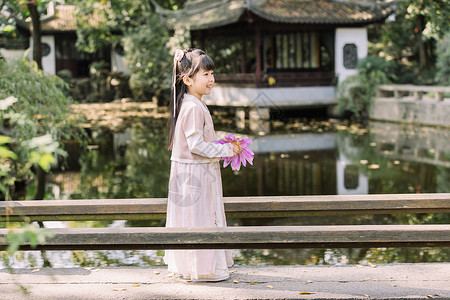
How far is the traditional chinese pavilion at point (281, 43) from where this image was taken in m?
20.6

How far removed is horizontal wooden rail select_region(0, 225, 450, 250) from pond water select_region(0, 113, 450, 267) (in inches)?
87.8

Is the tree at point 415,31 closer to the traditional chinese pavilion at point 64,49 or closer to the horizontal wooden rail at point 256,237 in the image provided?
the traditional chinese pavilion at point 64,49

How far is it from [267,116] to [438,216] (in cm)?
1247

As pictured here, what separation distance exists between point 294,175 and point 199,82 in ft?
21.8

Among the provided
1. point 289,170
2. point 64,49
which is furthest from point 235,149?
point 64,49

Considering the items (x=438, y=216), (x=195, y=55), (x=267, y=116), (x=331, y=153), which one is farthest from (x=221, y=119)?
(x=195, y=55)

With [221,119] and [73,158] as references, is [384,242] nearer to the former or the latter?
[73,158]

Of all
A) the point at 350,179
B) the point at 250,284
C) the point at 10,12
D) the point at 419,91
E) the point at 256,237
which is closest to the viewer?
the point at 256,237

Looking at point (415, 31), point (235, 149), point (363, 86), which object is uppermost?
point (415, 31)

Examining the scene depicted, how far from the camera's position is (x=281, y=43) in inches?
897

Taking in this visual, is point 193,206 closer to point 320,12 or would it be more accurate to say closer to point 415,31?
point 320,12

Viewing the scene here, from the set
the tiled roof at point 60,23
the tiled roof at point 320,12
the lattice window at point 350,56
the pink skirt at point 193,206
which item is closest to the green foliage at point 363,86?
the lattice window at point 350,56

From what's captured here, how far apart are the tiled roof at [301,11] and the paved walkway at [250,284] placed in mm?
16710

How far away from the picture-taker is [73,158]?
1280 centimetres
